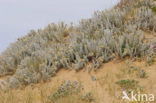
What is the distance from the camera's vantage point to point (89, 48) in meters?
5.90

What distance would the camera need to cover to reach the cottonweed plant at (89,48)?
18.2ft

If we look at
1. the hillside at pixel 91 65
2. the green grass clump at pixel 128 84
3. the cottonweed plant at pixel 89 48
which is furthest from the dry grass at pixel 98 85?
the cottonweed plant at pixel 89 48

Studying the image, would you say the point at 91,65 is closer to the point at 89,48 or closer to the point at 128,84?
the point at 89,48

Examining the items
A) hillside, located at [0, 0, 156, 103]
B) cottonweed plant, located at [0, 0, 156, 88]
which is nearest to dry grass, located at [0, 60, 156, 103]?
hillside, located at [0, 0, 156, 103]

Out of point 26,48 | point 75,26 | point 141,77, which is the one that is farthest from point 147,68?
point 26,48

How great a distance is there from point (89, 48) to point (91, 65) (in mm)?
601

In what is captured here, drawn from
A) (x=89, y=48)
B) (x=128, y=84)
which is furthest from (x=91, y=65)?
(x=128, y=84)

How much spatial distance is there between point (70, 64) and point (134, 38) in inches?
80.9

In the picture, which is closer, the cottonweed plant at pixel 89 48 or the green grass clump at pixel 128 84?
the green grass clump at pixel 128 84

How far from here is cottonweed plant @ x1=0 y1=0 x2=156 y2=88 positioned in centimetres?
554

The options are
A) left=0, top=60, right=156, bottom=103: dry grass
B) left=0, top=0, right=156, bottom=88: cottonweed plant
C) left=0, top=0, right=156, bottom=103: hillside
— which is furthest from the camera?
left=0, top=0, right=156, bottom=88: cottonweed plant

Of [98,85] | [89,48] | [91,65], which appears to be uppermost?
[89,48]

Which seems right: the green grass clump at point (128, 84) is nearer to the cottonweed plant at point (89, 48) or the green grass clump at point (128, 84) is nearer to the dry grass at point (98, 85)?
the dry grass at point (98, 85)

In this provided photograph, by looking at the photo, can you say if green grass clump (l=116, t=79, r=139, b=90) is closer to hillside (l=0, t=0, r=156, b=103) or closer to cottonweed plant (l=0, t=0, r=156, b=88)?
hillside (l=0, t=0, r=156, b=103)
